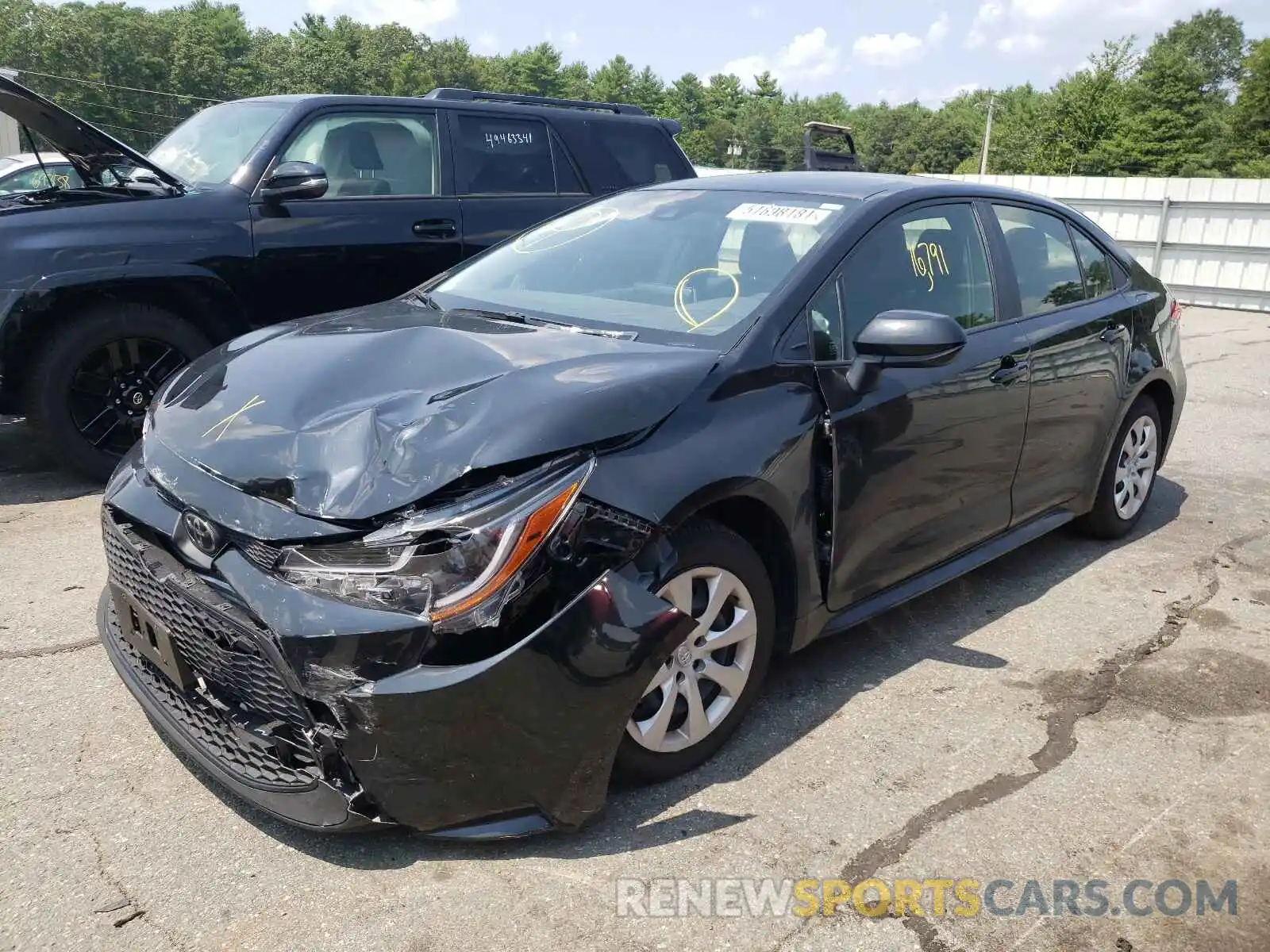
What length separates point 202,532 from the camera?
2.46 metres

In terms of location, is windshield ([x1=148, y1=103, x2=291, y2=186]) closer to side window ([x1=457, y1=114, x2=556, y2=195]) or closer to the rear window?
side window ([x1=457, y1=114, x2=556, y2=195])

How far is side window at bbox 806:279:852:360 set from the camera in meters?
3.12

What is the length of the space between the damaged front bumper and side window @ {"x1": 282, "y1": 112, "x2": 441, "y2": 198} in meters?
3.66

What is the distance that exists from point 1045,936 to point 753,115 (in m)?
145

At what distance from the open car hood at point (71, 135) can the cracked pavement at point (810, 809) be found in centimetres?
198

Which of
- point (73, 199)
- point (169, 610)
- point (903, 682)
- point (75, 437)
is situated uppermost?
point (73, 199)

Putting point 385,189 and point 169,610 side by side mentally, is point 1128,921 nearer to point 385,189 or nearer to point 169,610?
point 169,610

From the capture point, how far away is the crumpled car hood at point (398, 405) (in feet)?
7.70

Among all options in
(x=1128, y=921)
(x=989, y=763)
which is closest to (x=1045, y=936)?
(x=1128, y=921)

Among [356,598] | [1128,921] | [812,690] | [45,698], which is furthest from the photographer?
[812,690]

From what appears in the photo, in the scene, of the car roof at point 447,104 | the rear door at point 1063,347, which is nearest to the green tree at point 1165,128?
the car roof at point 447,104

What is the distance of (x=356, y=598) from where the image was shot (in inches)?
87.7
